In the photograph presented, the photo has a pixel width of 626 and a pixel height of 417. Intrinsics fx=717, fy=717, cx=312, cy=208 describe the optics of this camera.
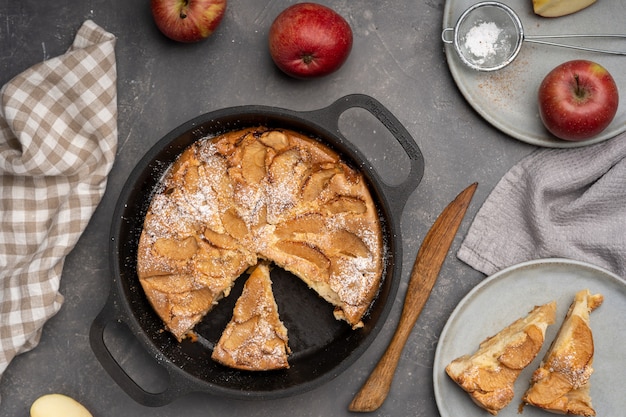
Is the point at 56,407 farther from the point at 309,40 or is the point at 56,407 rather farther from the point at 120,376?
the point at 309,40

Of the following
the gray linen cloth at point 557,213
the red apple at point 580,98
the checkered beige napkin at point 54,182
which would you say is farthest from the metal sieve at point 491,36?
the checkered beige napkin at point 54,182

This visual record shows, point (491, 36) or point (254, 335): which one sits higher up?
point (491, 36)

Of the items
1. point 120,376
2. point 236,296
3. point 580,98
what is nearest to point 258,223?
point 236,296

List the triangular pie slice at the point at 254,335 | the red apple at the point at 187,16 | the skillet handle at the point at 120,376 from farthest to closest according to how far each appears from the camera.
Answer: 1. the triangular pie slice at the point at 254,335
2. the red apple at the point at 187,16
3. the skillet handle at the point at 120,376

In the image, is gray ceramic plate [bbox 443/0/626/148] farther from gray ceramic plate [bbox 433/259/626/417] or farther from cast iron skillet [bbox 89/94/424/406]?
gray ceramic plate [bbox 433/259/626/417]

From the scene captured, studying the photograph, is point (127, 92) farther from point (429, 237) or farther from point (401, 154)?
point (429, 237)

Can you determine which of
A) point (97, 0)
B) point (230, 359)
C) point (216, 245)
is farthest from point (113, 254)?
point (97, 0)

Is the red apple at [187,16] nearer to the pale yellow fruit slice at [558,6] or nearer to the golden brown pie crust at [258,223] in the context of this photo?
the golden brown pie crust at [258,223]
